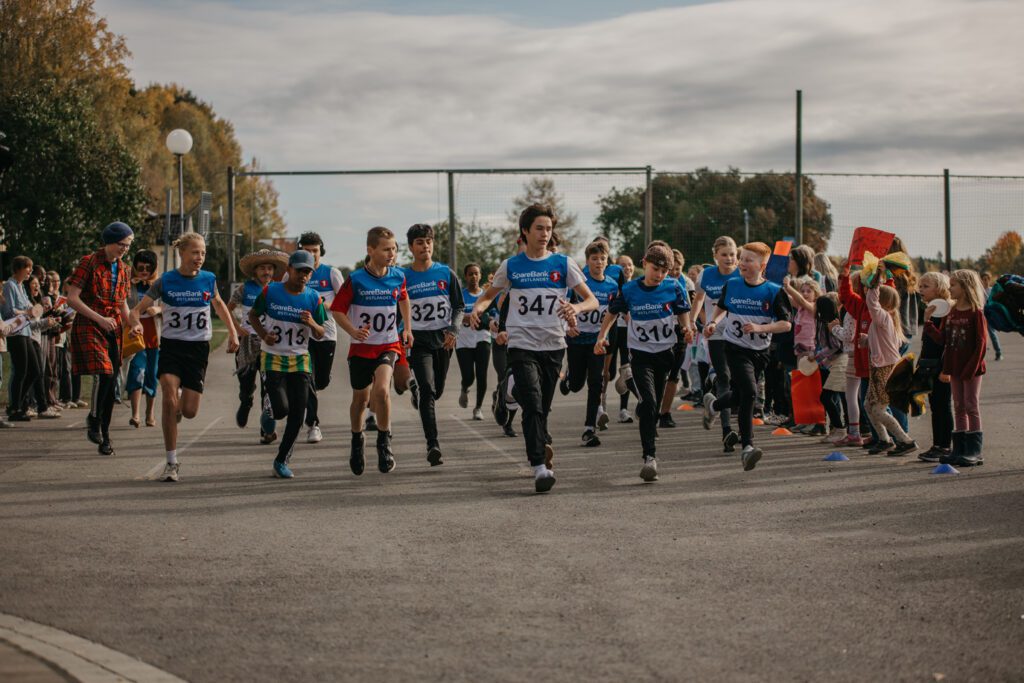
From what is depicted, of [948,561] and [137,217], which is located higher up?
[137,217]

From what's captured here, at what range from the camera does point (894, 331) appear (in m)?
11.6

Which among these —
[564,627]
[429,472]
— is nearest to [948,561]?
[564,627]

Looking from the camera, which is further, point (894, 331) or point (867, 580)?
point (894, 331)

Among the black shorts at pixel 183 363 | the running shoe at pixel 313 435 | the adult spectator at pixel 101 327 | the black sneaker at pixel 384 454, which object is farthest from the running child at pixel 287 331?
the running shoe at pixel 313 435

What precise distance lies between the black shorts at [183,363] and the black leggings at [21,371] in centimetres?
568

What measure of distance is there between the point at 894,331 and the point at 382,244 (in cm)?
477

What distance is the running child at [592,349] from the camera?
12375 mm

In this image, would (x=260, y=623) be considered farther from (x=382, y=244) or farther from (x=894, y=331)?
(x=894, y=331)

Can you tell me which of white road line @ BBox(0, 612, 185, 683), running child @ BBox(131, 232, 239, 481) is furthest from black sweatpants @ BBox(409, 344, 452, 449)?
white road line @ BBox(0, 612, 185, 683)

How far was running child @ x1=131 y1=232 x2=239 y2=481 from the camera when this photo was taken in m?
10.2

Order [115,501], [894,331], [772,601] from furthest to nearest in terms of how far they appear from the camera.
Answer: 1. [894,331]
2. [115,501]
3. [772,601]

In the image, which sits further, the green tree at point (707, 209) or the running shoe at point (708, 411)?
the green tree at point (707, 209)

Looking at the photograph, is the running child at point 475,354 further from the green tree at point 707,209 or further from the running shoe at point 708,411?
the green tree at point 707,209

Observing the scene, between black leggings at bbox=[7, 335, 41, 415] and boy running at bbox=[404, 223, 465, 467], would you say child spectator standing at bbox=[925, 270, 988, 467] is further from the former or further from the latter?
black leggings at bbox=[7, 335, 41, 415]
